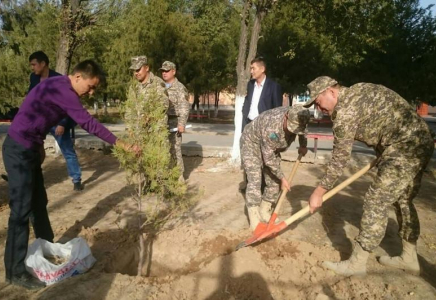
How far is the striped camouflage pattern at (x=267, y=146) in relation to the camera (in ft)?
12.1

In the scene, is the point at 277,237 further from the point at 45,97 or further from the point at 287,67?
the point at 287,67

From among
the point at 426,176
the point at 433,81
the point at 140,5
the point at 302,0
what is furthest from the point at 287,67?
the point at 426,176

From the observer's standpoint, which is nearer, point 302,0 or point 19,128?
point 19,128

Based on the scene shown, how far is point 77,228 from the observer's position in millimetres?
4215

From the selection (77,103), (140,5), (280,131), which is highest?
(140,5)

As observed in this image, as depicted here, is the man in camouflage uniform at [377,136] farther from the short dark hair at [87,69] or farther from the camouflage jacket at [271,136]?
the short dark hair at [87,69]

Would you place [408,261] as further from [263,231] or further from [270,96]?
[270,96]

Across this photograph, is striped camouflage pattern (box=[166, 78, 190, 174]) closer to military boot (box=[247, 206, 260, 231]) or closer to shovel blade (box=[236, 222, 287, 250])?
military boot (box=[247, 206, 260, 231])

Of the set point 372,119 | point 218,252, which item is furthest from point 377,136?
point 218,252

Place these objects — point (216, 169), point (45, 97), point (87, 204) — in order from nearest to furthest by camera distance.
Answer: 1. point (45, 97)
2. point (87, 204)
3. point (216, 169)

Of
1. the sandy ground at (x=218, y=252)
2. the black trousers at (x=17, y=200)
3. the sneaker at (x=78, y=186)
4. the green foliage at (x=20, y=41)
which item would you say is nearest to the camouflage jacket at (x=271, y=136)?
the sandy ground at (x=218, y=252)

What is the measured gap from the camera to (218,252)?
12.5ft

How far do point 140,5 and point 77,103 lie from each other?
20.8 meters

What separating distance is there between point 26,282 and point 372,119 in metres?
3.17
